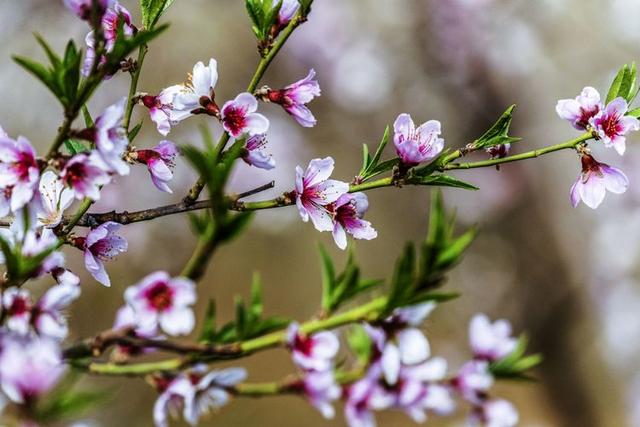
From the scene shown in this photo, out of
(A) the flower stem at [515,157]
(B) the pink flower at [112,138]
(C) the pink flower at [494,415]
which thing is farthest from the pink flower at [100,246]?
(C) the pink flower at [494,415]

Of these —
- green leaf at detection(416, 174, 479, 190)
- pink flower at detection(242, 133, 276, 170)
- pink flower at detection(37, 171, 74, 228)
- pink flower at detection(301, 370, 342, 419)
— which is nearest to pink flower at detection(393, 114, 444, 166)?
green leaf at detection(416, 174, 479, 190)

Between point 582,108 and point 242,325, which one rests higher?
point 582,108

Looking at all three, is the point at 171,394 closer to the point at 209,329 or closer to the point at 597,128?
the point at 209,329

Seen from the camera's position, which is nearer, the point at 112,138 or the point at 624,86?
the point at 112,138

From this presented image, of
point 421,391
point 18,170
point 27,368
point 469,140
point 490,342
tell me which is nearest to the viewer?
point 27,368

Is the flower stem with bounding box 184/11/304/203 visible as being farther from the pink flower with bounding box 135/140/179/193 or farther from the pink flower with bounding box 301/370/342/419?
the pink flower with bounding box 301/370/342/419

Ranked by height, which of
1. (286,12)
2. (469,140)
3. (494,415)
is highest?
(469,140)

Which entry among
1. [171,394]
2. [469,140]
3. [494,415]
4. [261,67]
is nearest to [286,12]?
[261,67]

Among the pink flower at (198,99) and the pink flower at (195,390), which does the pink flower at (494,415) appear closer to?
the pink flower at (195,390)
